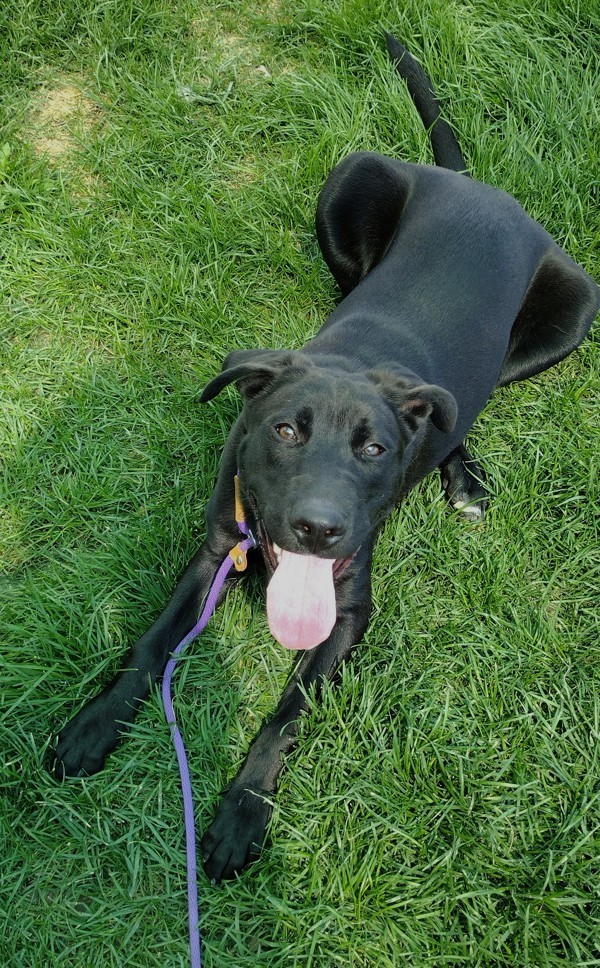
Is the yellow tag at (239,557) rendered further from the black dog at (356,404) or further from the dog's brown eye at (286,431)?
the dog's brown eye at (286,431)

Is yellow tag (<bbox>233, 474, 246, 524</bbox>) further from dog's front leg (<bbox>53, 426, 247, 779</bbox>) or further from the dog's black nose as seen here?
Answer: the dog's black nose

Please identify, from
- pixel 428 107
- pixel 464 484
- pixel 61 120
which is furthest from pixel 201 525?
pixel 428 107

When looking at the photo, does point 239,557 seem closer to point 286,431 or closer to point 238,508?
point 238,508

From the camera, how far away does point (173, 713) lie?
303cm

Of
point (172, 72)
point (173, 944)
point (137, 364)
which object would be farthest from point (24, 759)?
point (172, 72)

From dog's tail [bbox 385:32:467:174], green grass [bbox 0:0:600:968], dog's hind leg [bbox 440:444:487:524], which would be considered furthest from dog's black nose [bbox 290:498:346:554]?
dog's tail [bbox 385:32:467:174]

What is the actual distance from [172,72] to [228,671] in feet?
11.1

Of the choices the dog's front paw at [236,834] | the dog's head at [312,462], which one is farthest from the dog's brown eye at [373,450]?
the dog's front paw at [236,834]

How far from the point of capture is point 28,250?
4.16m

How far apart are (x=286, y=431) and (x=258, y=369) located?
23 centimetres

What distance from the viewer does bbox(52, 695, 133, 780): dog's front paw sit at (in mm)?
2896

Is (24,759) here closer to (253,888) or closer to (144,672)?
(144,672)

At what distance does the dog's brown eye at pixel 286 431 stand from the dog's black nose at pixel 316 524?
0.30 m

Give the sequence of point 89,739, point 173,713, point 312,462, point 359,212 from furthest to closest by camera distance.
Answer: point 359,212, point 173,713, point 89,739, point 312,462
